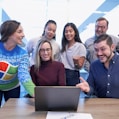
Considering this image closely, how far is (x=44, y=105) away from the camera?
5.31 ft

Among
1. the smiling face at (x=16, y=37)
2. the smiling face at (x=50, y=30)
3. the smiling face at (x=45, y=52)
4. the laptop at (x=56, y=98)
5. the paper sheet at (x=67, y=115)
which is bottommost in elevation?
the paper sheet at (x=67, y=115)

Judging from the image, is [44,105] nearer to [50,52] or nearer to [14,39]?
[14,39]

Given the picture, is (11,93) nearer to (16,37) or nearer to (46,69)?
(46,69)

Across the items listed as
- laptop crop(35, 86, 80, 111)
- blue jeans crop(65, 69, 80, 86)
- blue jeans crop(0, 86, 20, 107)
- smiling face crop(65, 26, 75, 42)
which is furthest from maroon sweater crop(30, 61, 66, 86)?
laptop crop(35, 86, 80, 111)

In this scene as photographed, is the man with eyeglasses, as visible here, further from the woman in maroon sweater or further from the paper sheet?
the paper sheet

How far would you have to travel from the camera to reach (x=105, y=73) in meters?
2.16

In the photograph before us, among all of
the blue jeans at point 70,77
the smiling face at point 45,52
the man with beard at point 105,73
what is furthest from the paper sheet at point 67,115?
the blue jeans at point 70,77

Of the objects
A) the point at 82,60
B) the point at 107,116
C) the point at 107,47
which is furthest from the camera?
the point at 82,60

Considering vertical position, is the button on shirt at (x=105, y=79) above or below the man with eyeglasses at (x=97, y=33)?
below

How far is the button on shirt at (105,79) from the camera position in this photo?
6.95 ft

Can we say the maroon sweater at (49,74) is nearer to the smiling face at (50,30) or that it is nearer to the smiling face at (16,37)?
the smiling face at (16,37)

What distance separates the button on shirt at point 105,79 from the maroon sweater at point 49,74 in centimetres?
41

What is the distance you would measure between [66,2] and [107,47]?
8.20 ft

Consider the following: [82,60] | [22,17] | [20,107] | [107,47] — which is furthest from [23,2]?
[20,107]
